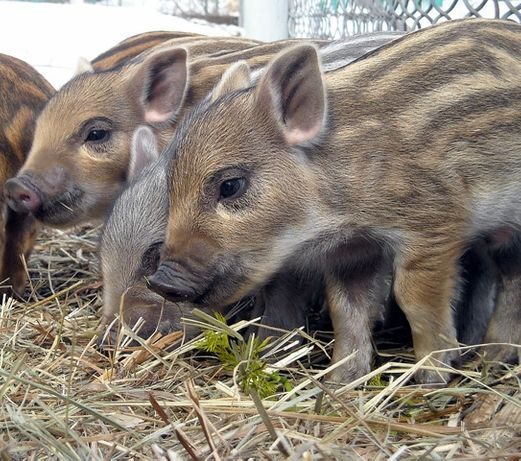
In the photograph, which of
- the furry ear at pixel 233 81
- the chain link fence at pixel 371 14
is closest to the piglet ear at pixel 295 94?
the furry ear at pixel 233 81

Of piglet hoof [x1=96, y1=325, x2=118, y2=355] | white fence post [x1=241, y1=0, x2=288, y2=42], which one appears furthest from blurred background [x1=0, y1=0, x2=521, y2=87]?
piglet hoof [x1=96, y1=325, x2=118, y2=355]

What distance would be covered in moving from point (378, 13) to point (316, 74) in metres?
2.12

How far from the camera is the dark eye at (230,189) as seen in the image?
2770 millimetres

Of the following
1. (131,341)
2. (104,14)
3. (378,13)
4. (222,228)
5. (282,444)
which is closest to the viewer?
(282,444)

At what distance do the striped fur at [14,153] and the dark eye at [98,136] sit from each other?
29cm

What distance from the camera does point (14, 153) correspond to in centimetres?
395

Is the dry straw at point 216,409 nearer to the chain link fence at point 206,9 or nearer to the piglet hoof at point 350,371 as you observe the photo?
the piglet hoof at point 350,371

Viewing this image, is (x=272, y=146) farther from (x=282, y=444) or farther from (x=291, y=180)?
(x=282, y=444)

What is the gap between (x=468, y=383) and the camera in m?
2.84

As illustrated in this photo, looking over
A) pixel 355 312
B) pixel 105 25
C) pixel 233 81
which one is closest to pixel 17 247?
pixel 233 81

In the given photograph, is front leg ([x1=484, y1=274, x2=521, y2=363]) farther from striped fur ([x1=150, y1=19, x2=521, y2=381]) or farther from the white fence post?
the white fence post

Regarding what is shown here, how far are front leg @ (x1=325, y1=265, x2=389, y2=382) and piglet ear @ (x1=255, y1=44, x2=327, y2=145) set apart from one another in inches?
21.9

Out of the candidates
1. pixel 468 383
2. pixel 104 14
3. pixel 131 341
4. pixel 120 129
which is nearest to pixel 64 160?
pixel 120 129

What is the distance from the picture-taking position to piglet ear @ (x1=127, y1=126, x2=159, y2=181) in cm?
358
